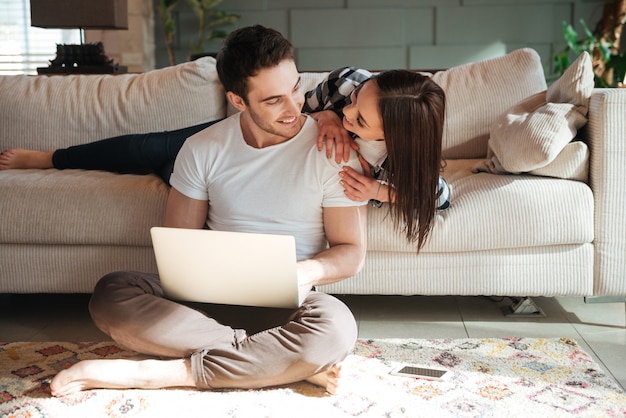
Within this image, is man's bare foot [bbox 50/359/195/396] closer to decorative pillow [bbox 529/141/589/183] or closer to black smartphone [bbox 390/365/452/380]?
black smartphone [bbox 390/365/452/380]

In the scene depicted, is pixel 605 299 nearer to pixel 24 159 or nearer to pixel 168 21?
pixel 24 159

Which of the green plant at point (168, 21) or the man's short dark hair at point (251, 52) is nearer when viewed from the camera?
the man's short dark hair at point (251, 52)

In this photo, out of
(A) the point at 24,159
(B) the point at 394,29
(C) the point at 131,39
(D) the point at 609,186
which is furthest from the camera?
(B) the point at 394,29

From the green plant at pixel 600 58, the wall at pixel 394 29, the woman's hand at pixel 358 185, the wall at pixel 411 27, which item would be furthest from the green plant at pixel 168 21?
the woman's hand at pixel 358 185

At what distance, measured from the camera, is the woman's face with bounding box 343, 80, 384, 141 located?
65.7 inches

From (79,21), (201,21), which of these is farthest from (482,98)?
(201,21)

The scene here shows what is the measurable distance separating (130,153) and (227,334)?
0.97m

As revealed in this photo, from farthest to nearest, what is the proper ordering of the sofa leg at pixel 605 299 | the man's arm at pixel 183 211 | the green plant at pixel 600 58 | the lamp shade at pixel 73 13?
the green plant at pixel 600 58, the lamp shade at pixel 73 13, the sofa leg at pixel 605 299, the man's arm at pixel 183 211

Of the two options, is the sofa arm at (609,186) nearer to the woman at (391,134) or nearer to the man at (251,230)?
the woman at (391,134)

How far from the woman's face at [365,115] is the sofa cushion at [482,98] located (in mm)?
963

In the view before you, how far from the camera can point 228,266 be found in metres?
1.68

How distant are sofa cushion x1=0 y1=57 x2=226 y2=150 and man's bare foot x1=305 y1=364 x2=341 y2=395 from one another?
4.48 ft

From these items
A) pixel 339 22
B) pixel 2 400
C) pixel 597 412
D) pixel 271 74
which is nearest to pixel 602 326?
pixel 597 412

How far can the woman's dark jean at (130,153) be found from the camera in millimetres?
2438
